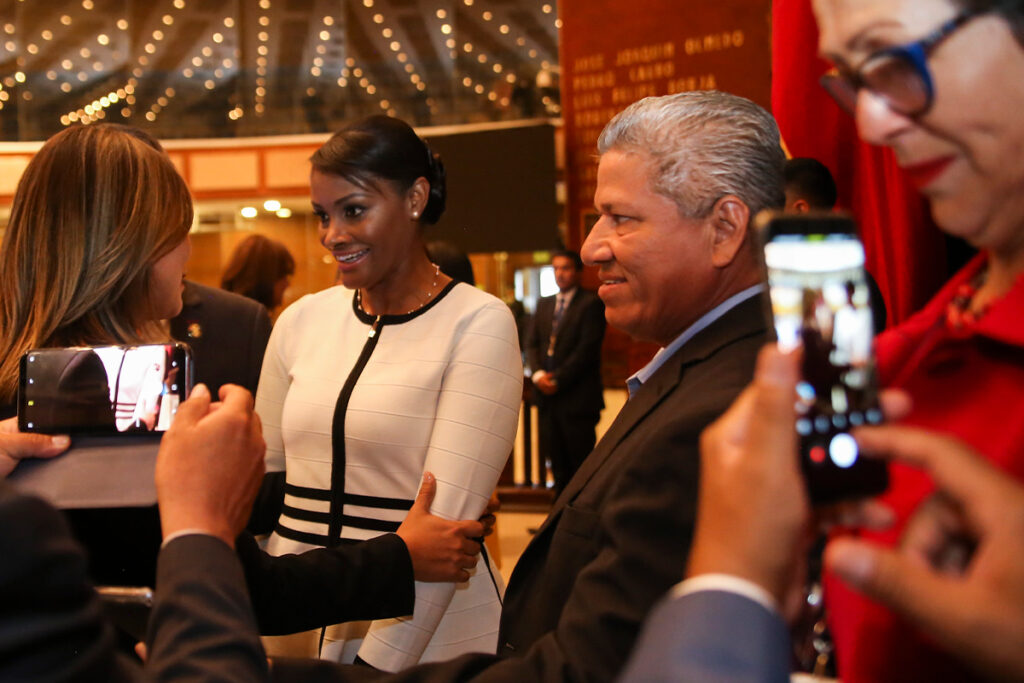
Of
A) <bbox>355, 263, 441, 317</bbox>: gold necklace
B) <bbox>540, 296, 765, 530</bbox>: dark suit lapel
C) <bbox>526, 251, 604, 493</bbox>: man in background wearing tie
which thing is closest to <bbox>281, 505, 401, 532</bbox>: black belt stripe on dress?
<bbox>355, 263, 441, 317</bbox>: gold necklace

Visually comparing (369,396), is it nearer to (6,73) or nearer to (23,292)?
(23,292)

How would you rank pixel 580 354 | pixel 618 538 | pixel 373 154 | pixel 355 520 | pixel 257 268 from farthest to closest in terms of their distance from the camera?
1. pixel 580 354
2. pixel 257 268
3. pixel 373 154
4. pixel 355 520
5. pixel 618 538

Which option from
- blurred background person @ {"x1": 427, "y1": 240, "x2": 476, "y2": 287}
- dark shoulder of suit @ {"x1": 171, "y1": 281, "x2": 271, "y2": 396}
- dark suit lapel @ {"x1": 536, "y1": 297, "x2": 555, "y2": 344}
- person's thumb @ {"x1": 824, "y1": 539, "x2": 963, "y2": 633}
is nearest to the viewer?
person's thumb @ {"x1": 824, "y1": 539, "x2": 963, "y2": 633}

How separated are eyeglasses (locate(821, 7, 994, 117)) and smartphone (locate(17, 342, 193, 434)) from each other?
36.4 inches

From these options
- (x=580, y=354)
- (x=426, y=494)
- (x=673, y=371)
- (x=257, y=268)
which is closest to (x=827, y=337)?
(x=673, y=371)

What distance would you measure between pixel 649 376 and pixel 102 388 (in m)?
0.87

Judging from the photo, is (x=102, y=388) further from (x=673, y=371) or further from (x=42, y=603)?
(x=673, y=371)

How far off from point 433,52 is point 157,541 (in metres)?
12.2

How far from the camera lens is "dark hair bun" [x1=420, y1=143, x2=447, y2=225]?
Answer: 90.4 inches

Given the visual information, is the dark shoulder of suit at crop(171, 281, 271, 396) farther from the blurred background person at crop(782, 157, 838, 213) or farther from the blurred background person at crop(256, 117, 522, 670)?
the blurred background person at crop(782, 157, 838, 213)

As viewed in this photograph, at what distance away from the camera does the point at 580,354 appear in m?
6.19

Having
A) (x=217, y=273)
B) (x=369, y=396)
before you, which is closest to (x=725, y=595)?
(x=369, y=396)

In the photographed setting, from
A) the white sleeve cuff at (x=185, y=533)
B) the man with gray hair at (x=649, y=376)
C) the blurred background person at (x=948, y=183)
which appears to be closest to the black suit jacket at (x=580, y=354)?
the man with gray hair at (x=649, y=376)

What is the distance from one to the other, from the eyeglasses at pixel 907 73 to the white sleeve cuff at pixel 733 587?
389 mm
